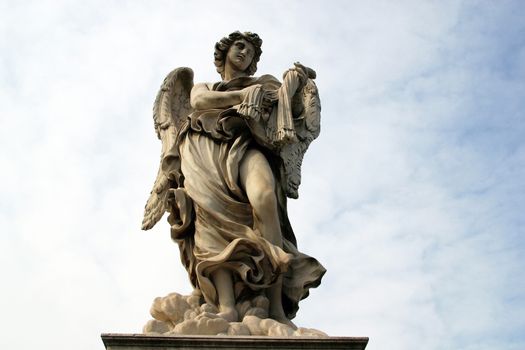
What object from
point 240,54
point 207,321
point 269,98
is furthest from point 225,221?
point 240,54

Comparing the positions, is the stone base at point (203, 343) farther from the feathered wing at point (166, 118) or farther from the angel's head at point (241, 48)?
the angel's head at point (241, 48)

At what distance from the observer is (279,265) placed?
31.1 feet

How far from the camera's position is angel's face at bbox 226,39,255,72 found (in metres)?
11.3

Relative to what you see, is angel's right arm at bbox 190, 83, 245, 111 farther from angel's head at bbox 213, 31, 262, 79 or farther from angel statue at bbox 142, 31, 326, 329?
angel's head at bbox 213, 31, 262, 79

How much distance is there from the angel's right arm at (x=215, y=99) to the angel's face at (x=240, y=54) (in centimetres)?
67

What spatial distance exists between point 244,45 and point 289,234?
2429 millimetres

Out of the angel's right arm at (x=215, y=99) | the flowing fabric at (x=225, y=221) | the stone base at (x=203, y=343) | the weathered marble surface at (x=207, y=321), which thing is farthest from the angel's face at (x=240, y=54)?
the stone base at (x=203, y=343)

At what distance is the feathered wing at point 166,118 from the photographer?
10641 mm

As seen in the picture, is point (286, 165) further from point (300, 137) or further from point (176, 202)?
point (176, 202)

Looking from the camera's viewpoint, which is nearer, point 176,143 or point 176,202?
point 176,202

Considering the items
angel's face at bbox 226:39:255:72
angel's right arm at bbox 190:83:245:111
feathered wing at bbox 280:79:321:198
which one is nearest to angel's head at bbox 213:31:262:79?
angel's face at bbox 226:39:255:72

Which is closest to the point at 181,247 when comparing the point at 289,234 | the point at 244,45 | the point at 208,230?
the point at 208,230

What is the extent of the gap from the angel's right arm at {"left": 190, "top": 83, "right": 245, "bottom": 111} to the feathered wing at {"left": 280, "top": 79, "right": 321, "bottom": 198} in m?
0.70

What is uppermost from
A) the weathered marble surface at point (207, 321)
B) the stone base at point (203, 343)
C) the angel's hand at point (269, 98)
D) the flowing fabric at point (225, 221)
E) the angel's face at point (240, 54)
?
the angel's face at point (240, 54)
